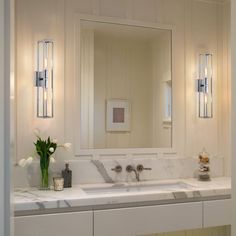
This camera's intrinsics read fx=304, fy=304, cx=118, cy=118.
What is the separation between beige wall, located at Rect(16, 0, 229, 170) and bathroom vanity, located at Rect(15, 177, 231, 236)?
1.61 feet

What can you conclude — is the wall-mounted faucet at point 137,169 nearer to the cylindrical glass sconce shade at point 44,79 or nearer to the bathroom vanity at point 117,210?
the bathroom vanity at point 117,210

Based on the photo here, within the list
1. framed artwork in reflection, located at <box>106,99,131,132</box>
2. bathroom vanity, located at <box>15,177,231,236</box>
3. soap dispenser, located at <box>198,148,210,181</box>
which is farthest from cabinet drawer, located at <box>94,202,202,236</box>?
framed artwork in reflection, located at <box>106,99,131,132</box>

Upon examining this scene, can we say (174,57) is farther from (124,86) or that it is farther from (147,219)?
(147,219)

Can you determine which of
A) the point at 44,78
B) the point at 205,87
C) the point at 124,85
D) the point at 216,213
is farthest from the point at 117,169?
the point at 205,87

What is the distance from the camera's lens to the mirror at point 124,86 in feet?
8.02

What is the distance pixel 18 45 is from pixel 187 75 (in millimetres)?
1435

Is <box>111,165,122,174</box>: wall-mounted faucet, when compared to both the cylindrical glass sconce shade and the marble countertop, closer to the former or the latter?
the marble countertop

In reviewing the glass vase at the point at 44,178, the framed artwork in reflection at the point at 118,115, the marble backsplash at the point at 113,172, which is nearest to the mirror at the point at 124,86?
the framed artwork in reflection at the point at 118,115

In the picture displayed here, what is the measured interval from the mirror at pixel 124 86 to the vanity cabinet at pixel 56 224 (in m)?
0.64

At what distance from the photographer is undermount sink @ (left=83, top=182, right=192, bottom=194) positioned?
2244 millimetres

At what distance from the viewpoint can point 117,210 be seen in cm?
200

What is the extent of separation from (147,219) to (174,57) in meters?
1.39

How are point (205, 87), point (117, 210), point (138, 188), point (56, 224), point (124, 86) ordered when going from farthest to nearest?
point (205, 87)
point (124, 86)
point (138, 188)
point (117, 210)
point (56, 224)

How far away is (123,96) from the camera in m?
2.57
